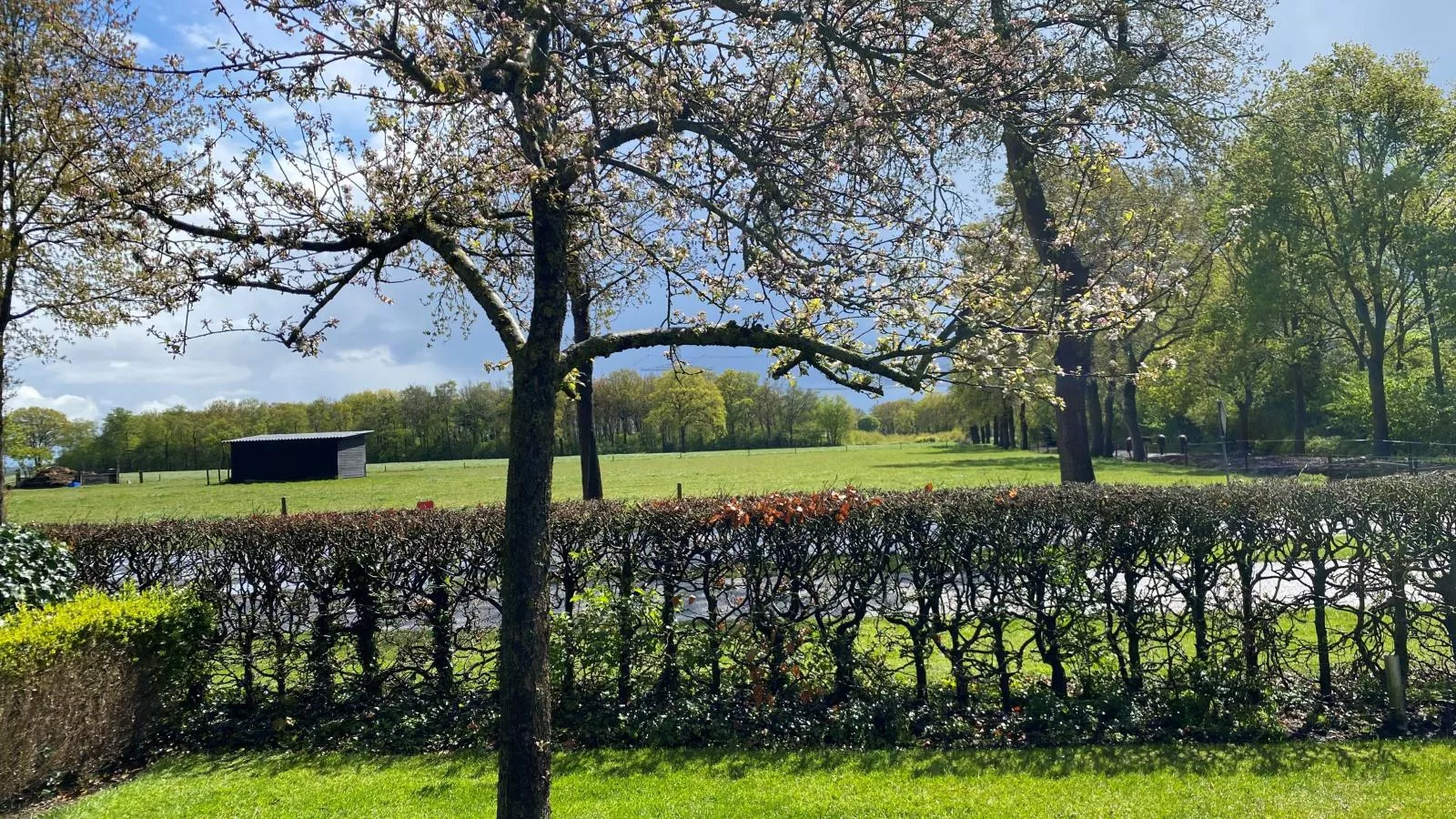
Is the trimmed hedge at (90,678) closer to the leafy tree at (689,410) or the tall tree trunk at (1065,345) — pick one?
the tall tree trunk at (1065,345)

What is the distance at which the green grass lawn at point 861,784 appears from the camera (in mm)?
4570

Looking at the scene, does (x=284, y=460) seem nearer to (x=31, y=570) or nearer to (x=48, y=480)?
(x=48, y=480)

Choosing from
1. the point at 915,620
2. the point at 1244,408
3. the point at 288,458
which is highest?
the point at 1244,408

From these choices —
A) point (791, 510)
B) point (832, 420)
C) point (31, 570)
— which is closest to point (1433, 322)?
point (791, 510)

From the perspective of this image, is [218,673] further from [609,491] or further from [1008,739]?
[609,491]

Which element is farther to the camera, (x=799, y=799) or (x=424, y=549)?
(x=424, y=549)

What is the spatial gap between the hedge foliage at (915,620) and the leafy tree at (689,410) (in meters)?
65.6

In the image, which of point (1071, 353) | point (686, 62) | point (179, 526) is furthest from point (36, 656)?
point (1071, 353)

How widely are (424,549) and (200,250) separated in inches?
130

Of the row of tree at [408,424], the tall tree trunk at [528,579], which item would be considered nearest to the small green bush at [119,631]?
the tall tree trunk at [528,579]

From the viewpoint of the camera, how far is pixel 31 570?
257 inches

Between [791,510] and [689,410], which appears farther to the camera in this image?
[689,410]

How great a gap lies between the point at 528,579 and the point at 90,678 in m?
4.03

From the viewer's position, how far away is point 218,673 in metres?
6.51
